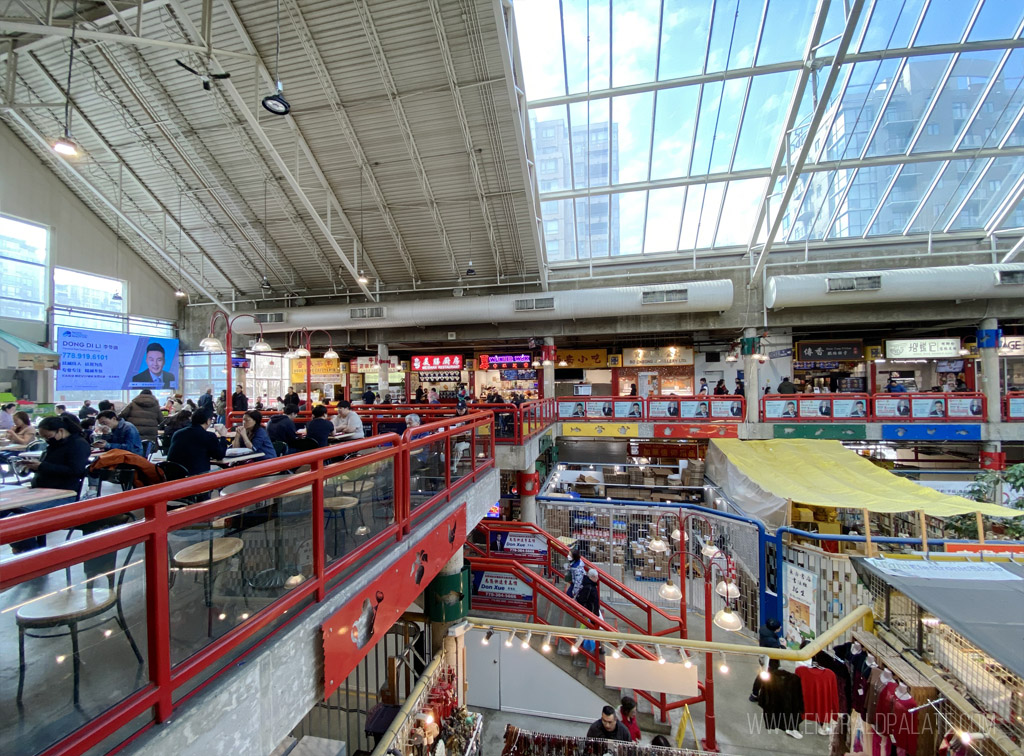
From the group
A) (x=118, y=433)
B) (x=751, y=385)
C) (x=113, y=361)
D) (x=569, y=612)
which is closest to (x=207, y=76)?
(x=118, y=433)

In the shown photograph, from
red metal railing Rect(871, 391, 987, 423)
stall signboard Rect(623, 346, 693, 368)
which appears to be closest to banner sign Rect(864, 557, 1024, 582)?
red metal railing Rect(871, 391, 987, 423)

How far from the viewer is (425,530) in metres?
4.30

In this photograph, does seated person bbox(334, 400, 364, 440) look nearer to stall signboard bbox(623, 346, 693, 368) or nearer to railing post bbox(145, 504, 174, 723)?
railing post bbox(145, 504, 174, 723)

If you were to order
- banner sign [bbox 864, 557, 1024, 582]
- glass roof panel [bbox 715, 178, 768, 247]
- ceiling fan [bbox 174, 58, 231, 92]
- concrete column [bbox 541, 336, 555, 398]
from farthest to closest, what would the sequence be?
concrete column [bbox 541, 336, 555, 398], glass roof panel [bbox 715, 178, 768, 247], ceiling fan [bbox 174, 58, 231, 92], banner sign [bbox 864, 557, 1024, 582]

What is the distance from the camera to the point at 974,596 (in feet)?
10.8

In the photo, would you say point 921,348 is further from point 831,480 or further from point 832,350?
point 831,480

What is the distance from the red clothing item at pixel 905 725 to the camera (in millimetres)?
3850

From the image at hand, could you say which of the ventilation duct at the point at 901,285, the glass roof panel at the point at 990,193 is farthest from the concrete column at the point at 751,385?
the glass roof panel at the point at 990,193

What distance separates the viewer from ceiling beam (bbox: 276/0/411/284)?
863 centimetres

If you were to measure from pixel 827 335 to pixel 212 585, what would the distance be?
813 inches

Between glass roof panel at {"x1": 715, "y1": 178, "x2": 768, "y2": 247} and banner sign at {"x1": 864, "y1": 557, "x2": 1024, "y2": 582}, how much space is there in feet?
37.6

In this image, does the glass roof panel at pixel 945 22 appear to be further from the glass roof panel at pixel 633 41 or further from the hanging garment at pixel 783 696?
the hanging garment at pixel 783 696

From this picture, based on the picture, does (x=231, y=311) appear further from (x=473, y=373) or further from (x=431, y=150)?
(x=431, y=150)

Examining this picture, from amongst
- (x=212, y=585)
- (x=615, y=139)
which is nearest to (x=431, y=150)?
(x=615, y=139)
